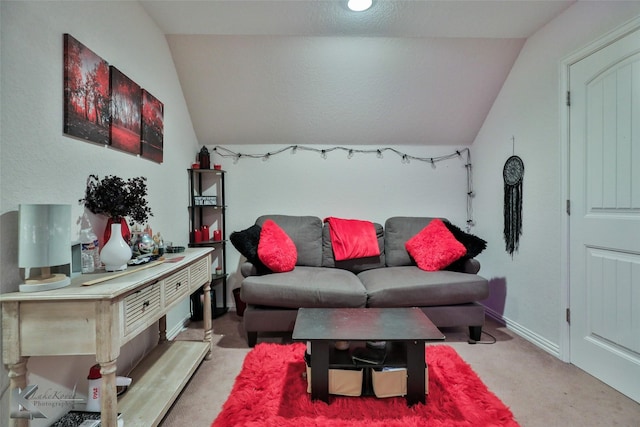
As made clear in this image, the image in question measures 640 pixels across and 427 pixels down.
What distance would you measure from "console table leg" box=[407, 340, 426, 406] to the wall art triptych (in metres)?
2.00

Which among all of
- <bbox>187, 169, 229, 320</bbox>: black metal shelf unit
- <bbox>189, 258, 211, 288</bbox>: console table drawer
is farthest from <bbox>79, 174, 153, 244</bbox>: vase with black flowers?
<bbox>187, 169, 229, 320</bbox>: black metal shelf unit

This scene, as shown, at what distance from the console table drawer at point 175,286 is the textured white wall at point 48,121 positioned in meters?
0.45

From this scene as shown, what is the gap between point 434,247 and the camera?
2633 millimetres

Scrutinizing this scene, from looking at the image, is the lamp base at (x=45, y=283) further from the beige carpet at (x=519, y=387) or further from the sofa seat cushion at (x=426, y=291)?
the sofa seat cushion at (x=426, y=291)

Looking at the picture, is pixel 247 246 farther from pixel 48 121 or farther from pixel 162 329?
pixel 48 121

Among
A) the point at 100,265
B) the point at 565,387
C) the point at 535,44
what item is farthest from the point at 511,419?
the point at 535,44

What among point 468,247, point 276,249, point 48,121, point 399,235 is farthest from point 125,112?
point 468,247

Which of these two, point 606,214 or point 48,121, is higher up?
point 48,121

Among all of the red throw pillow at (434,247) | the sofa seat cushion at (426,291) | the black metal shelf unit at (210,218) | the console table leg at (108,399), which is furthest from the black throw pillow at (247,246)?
the red throw pillow at (434,247)

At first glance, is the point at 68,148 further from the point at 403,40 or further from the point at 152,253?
the point at 403,40

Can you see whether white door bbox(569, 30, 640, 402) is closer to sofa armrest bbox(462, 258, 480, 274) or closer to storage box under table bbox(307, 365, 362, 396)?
sofa armrest bbox(462, 258, 480, 274)

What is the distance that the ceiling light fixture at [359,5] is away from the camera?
1.96 m

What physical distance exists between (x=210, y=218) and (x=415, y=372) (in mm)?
2527

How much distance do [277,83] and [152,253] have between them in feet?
6.18
